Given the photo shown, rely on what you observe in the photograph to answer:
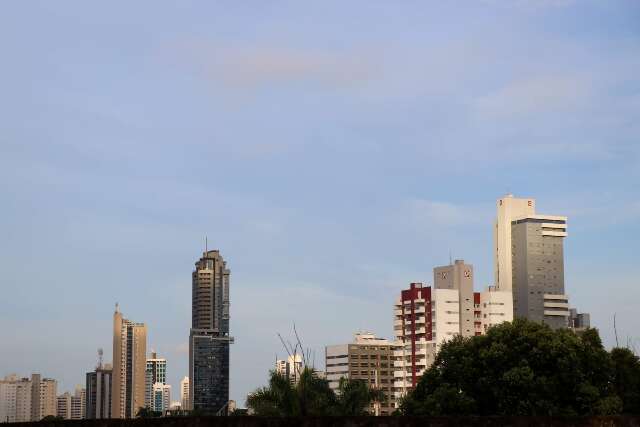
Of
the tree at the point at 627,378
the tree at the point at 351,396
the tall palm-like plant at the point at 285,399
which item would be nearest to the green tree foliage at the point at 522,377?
the tree at the point at 627,378

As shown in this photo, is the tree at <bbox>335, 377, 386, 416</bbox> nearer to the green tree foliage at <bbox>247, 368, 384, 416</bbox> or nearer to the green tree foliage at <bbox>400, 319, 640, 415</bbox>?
the green tree foliage at <bbox>247, 368, 384, 416</bbox>

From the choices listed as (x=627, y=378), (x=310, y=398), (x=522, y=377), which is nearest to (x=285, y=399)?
(x=310, y=398)

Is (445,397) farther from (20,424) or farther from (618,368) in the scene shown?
(20,424)

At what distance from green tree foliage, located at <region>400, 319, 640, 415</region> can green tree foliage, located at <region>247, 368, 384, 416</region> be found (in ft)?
13.0

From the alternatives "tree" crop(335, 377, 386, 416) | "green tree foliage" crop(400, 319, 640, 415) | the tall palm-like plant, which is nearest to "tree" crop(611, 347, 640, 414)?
"green tree foliage" crop(400, 319, 640, 415)

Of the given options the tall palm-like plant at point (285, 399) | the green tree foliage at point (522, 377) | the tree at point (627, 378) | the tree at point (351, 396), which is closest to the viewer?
the tall palm-like plant at point (285, 399)

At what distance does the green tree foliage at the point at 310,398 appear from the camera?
170 ft

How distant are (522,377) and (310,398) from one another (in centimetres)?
1198

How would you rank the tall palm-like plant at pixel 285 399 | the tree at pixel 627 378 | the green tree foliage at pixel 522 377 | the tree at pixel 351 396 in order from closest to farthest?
the tall palm-like plant at pixel 285 399, the green tree foliage at pixel 522 377, the tree at pixel 627 378, the tree at pixel 351 396

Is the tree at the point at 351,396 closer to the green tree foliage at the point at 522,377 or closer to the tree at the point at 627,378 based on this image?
the green tree foliage at the point at 522,377

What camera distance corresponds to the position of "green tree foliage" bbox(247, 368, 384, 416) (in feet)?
170

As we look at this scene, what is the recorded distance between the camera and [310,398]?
6181cm

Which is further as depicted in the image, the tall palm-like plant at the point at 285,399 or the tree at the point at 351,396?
the tree at the point at 351,396

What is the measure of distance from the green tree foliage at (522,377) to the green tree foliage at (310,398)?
156 inches
